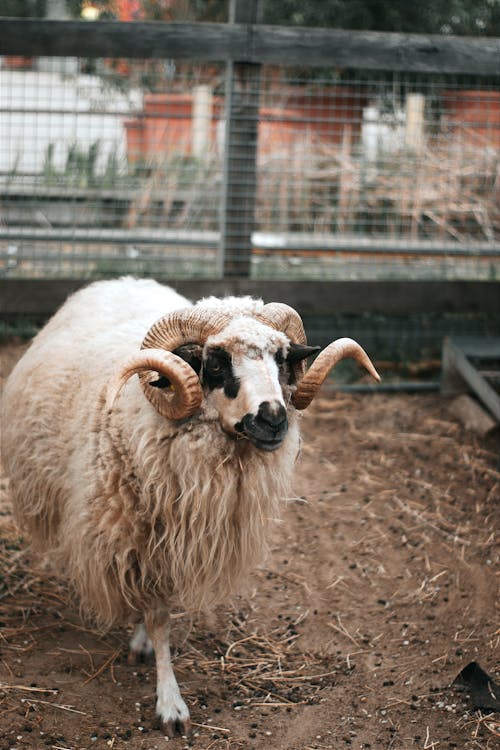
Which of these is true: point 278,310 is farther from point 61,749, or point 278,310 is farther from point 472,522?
point 472,522

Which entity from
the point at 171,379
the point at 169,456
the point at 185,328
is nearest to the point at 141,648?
the point at 169,456

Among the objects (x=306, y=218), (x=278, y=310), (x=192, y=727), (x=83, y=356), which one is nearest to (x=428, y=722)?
(x=192, y=727)

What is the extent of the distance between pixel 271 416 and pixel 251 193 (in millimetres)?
3565

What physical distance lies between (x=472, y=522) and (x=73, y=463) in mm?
2554

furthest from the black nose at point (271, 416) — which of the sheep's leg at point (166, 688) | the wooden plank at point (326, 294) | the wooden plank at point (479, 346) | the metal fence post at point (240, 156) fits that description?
the wooden plank at point (479, 346)

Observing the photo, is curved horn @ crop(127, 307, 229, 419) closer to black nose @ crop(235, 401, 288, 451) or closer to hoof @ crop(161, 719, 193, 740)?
black nose @ crop(235, 401, 288, 451)

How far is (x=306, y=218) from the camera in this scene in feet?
28.3

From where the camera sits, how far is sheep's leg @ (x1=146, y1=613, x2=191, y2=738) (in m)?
3.51

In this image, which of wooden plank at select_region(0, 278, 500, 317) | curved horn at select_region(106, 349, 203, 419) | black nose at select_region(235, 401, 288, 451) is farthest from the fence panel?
black nose at select_region(235, 401, 288, 451)

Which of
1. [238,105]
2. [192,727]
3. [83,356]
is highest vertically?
[238,105]

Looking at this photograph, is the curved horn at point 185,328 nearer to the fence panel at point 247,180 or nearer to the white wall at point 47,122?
the fence panel at point 247,180

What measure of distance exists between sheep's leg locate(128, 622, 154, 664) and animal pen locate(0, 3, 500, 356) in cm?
294

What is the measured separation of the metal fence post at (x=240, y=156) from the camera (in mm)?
6152

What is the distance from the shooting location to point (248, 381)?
10.5 feet
